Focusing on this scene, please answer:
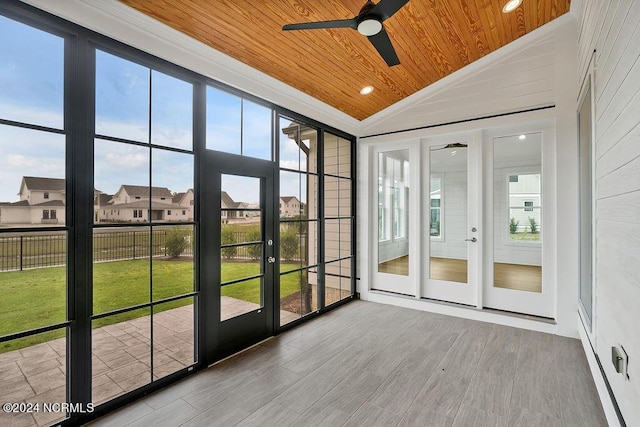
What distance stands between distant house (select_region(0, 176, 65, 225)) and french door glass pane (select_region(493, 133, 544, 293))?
4581 mm

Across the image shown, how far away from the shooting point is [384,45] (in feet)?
7.86

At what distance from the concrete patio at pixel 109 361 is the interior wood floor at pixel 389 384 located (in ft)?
0.69

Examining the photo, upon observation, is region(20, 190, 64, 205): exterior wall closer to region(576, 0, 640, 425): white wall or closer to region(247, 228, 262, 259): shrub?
region(247, 228, 262, 259): shrub

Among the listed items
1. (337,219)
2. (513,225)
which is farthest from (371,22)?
(513,225)

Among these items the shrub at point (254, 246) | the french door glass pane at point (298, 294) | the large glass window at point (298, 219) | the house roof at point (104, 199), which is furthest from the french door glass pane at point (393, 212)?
the house roof at point (104, 199)

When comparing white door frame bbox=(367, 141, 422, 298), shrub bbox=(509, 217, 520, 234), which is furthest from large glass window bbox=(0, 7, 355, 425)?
shrub bbox=(509, 217, 520, 234)

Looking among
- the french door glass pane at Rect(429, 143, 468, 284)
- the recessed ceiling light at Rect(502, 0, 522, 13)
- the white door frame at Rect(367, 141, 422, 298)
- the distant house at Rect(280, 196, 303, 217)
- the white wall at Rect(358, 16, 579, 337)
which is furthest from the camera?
the white door frame at Rect(367, 141, 422, 298)

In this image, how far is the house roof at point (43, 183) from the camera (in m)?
1.95

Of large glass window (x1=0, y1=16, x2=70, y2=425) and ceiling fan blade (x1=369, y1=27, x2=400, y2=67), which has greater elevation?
ceiling fan blade (x1=369, y1=27, x2=400, y2=67)

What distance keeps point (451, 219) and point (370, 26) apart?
10.2ft

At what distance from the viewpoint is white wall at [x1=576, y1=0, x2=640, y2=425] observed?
150 centimetres

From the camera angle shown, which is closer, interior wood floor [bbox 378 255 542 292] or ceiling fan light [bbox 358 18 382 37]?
ceiling fan light [bbox 358 18 382 37]

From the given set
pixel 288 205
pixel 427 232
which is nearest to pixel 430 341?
pixel 427 232

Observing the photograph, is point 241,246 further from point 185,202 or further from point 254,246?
point 185,202
